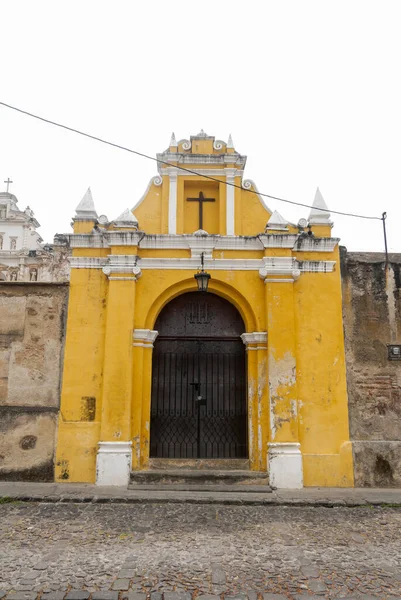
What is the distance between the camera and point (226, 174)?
8711mm

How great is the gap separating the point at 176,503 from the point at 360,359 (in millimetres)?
3991

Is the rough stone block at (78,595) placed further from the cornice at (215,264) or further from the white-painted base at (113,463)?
the cornice at (215,264)

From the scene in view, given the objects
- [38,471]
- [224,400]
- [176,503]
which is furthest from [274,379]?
[38,471]

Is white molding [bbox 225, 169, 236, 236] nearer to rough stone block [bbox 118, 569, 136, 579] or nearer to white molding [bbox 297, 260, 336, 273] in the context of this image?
white molding [bbox 297, 260, 336, 273]

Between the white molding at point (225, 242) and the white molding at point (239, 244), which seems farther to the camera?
the white molding at point (239, 244)

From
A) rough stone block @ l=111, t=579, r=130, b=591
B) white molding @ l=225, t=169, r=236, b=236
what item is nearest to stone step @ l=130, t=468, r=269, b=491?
rough stone block @ l=111, t=579, r=130, b=591

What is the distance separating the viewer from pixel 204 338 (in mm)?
8430

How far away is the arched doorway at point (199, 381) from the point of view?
8094 millimetres

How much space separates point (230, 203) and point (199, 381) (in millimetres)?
3409

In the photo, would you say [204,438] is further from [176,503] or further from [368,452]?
[368,452]

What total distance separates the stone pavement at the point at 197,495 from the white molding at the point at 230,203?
14.9ft

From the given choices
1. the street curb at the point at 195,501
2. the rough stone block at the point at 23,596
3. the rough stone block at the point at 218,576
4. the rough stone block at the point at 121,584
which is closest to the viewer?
the rough stone block at the point at 23,596

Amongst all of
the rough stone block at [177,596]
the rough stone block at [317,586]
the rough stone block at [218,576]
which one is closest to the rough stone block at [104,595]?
the rough stone block at [177,596]

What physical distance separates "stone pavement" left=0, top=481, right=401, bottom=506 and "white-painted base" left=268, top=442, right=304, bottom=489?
0.16 m
